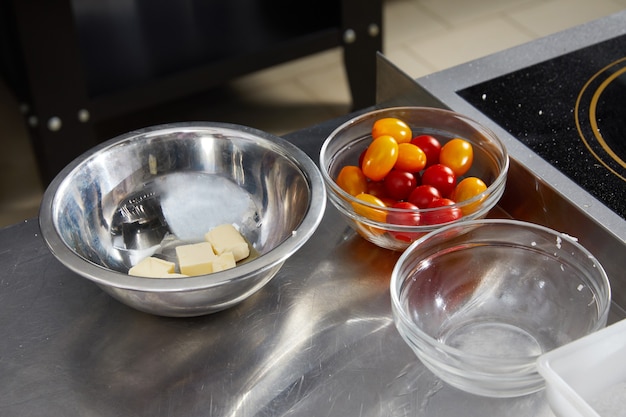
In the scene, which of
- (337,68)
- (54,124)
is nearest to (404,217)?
(54,124)

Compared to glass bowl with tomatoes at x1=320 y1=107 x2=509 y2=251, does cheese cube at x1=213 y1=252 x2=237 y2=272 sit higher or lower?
lower

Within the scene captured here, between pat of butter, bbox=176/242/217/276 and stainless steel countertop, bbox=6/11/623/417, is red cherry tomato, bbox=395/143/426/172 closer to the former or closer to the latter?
stainless steel countertop, bbox=6/11/623/417

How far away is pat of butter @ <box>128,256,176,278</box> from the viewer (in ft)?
2.96

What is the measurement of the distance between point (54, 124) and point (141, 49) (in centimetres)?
30

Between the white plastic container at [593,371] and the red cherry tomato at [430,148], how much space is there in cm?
32

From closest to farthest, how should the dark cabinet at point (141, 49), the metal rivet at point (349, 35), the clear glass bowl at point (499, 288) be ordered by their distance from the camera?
the clear glass bowl at point (499, 288), the dark cabinet at point (141, 49), the metal rivet at point (349, 35)

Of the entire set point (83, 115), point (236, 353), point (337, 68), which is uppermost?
point (236, 353)

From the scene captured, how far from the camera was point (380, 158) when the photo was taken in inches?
37.9

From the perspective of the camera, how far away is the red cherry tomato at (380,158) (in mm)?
961

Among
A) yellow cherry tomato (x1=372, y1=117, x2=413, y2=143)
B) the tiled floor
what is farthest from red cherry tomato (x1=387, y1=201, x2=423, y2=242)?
the tiled floor

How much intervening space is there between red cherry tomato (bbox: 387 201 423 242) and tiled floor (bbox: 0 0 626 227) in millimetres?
1175

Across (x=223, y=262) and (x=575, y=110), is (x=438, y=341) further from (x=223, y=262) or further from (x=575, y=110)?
(x=575, y=110)

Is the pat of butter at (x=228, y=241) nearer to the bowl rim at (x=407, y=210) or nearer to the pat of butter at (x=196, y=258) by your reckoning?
the pat of butter at (x=196, y=258)

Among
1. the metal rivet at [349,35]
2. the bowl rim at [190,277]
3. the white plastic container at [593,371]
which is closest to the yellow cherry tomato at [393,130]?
the bowl rim at [190,277]
